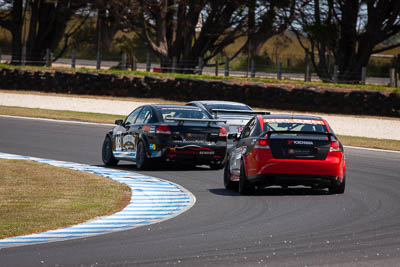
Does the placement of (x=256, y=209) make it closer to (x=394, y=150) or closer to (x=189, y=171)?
(x=189, y=171)

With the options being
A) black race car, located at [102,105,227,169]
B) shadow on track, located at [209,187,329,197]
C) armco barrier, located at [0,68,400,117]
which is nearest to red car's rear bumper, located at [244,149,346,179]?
shadow on track, located at [209,187,329,197]

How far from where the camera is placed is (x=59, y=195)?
12.6 m

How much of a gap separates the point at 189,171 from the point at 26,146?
6185 mm

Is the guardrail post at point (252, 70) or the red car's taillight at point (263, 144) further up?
the guardrail post at point (252, 70)

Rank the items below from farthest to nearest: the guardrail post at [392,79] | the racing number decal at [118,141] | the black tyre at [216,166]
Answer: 1. the guardrail post at [392,79]
2. the racing number decal at [118,141]
3. the black tyre at [216,166]

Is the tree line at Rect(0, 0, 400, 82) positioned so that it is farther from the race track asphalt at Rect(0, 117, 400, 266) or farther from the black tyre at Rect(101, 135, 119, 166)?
the race track asphalt at Rect(0, 117, 400, 266)

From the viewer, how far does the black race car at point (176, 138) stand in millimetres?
A: 17000

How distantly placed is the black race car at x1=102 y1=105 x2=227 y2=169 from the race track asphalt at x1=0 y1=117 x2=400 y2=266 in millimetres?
1119

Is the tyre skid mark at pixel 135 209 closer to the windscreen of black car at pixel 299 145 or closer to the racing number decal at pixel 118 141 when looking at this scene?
the racing number decal at pixel 118 141

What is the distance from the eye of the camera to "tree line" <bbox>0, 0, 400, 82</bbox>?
4547 centimetres

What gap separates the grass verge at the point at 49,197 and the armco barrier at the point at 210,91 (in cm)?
2023

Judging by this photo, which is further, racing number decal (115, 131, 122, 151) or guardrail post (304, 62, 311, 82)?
guardrail post (304, 62, 311, 82)

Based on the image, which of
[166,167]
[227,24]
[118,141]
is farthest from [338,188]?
[227,24]

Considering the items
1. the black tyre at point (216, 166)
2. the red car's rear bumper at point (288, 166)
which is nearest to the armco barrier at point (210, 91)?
the black tyre at point (216, 166)
